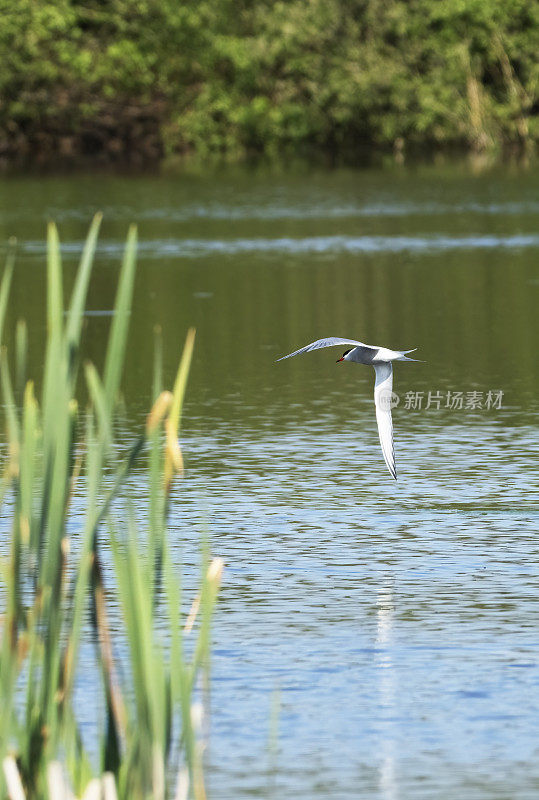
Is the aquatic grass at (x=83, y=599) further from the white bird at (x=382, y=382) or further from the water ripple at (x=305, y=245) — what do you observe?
the water ripple at (x=305, y=245)

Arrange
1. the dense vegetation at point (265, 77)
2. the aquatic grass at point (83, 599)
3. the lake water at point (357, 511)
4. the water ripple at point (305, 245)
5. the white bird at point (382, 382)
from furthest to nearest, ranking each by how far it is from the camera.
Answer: the dense vegetation at point (265, 77) < the water ripple at point (305, 245) < the white bird at point (382, 382) < the lake water at point (357, 511) < the aquatic grass at point (83, 599)

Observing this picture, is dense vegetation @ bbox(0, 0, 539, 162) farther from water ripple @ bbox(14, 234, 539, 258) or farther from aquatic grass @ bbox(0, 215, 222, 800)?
aquatic grass @ bbox(0, 215, 222, 800)

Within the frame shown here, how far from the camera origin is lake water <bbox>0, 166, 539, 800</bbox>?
A: 22.1 ft

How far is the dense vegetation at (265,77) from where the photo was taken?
62.2 m

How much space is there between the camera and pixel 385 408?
29.2 feet

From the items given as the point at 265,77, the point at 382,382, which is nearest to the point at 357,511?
the point at 382,382

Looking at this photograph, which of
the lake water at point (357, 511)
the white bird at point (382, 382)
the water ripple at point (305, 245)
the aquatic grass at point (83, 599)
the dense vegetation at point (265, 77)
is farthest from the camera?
the dense vegetation at point (265, 77)

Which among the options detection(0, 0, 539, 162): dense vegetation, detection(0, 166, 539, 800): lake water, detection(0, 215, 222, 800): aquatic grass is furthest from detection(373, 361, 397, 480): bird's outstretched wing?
detection(0, 0, 539, 162): dense vegetation

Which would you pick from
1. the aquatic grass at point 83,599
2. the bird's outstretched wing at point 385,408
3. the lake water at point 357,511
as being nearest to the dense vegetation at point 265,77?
the lake water at point 357,511

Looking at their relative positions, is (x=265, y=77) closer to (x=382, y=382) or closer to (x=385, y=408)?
(x=382, y=382)

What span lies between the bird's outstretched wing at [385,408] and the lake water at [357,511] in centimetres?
65

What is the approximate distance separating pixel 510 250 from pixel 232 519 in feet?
63.4

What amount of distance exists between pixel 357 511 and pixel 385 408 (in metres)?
1.94

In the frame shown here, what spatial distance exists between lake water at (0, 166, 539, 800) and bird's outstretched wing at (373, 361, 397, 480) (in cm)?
65
